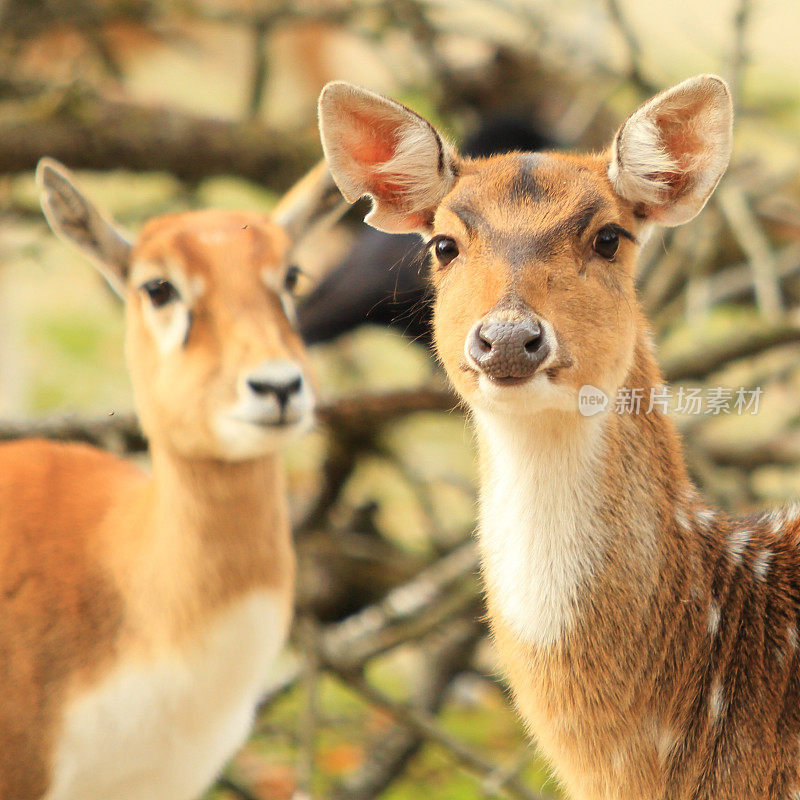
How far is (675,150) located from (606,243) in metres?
0.22

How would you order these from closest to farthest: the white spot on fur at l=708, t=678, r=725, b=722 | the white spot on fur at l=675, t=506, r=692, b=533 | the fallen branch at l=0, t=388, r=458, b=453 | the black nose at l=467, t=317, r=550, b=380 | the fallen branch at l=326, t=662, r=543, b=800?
1. the black nose at l=467, t=317, r=550, b=380
2. the white spot on fur at l=708, t=678, r=725, b=722
3. the white spot on fur at l=675, t=506, r=692, b=533
4. the fallen branch at l=326, t=662, r=543, b=800
5. the fallen branch at l=0, t=388, r=458, b=453

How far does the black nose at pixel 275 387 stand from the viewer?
7.82 feet

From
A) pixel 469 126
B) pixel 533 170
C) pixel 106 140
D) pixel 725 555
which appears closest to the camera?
pixel 533 170

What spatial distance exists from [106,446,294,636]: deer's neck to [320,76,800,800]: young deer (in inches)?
25.0

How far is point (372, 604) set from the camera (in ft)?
15.4

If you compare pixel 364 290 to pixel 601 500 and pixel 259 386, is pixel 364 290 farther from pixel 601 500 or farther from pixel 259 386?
pixel 601 500

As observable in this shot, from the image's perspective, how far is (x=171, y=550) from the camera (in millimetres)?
2707

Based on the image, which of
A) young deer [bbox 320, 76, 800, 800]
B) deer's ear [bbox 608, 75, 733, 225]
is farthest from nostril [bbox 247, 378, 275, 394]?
deer's ear [bbox 608, 75, 733, 225]

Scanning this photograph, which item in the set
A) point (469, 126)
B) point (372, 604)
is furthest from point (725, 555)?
point (469, 126)

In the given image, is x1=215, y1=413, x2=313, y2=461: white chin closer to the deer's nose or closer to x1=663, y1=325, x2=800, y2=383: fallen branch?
the deer's nose

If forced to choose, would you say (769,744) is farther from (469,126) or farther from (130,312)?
(469,126)

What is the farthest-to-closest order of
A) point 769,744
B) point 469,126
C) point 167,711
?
point 469,126 → point 167,711 → point 769,744

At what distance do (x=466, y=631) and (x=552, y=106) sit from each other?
2799 mm

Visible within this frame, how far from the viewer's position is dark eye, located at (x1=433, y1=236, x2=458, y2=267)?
2234 millimetres
